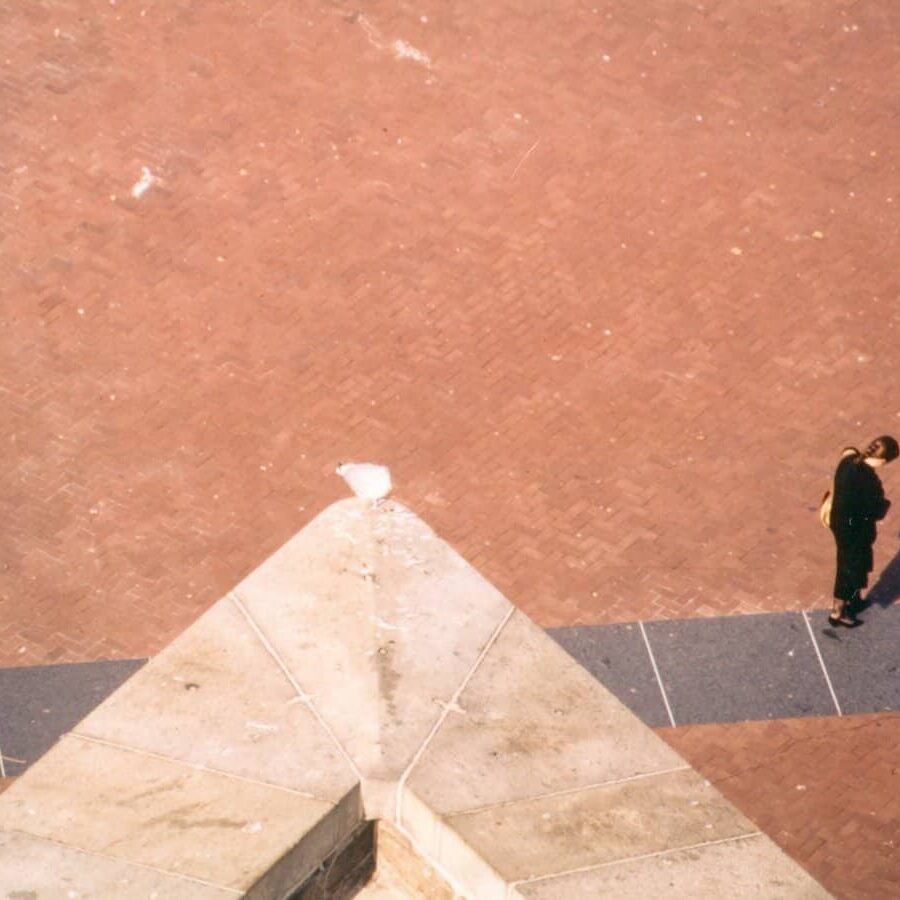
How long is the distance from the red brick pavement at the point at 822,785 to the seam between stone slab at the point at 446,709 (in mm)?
4690

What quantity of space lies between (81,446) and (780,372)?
4.74 meters

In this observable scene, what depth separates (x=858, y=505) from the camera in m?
10.1

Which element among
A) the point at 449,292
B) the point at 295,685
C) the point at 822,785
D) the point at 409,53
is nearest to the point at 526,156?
the point at 409,53

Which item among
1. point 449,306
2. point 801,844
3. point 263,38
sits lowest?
point 801,844

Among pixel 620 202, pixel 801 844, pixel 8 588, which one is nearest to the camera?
pixel 801 844

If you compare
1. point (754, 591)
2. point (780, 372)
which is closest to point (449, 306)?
point (780, 372)

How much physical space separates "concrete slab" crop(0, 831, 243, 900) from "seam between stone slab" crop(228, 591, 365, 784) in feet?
1.84

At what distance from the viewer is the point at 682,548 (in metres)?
11.0

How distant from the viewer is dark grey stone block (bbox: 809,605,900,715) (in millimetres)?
10227

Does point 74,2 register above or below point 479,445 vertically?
above

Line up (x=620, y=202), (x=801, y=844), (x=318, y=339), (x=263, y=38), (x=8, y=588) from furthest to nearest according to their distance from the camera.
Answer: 1. (x=263, y=38)
2. (x=620, y=202)
3. (x=318, y=339)
4. (x=8, y=588)
5. (x=801, y=844)

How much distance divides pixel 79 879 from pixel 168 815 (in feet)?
1.04

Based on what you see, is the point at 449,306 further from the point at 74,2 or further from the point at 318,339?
the point at 74,2

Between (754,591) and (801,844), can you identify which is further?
(754,591)
